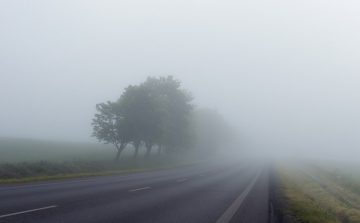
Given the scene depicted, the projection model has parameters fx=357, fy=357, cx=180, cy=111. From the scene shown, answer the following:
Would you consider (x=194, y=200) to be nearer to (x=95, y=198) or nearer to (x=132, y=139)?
(x=95, y=198)

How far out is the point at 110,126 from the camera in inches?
1636

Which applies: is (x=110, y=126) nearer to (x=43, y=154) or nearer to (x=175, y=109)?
(x=43, y=154)

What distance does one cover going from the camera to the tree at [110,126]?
1606 inches

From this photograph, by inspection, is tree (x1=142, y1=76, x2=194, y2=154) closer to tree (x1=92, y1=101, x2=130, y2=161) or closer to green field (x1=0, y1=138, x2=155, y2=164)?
green field (x1=0, y1=138, x2=155, y2=164)

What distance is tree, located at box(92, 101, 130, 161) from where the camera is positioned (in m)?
40.8

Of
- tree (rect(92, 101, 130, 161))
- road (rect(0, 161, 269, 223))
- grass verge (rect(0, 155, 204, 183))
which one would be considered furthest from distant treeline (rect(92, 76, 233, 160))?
road (rect(0, 161, 269, 223))

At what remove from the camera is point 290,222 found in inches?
507

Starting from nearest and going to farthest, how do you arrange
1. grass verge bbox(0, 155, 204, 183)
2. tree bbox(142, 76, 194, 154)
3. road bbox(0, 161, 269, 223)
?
1. road bbox(0, 161, 269, 223)
2. grass verge bbox(0, 155, 204, 183)
3. tree bbox(142, 76, 194, 154)

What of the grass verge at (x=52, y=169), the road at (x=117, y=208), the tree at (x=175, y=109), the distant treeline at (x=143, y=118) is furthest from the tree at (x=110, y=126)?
the road at (x=117, y=208)

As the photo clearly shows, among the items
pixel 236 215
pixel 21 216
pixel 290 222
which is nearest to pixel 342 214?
pixel 290 222

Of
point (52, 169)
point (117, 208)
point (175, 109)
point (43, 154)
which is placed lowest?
point (117, 208)

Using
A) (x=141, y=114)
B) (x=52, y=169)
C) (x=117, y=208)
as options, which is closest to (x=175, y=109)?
(x=141, y=114)

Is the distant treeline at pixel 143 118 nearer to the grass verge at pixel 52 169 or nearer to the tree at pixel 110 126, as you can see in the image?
the tree at pixel 110 126

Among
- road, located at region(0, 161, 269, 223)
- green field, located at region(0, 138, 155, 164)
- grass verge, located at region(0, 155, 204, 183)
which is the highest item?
green field, located at region(0, 138, 155, 164)
